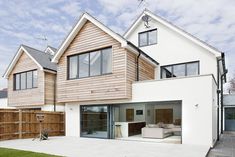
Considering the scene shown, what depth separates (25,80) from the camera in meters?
20.5

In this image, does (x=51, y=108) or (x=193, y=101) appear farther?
(x=51, y=108)

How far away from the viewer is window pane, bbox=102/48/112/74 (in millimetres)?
14000

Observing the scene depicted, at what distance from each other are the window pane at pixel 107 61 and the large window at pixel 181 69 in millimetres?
4592

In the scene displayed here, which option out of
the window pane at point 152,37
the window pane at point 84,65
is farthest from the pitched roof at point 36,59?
the window pane at point 152,37

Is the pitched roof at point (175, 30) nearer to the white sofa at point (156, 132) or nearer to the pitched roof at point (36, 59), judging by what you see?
the white sofa at point (156, 132)

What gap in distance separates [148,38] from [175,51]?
2.56 meters

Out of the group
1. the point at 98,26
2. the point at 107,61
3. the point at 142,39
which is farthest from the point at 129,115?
the point at 98,26

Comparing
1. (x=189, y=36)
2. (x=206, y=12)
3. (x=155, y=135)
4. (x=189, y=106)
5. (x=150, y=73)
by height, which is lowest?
(x=155, y=135)

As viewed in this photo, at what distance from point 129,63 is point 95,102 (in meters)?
3.49

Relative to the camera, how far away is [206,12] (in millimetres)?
14320

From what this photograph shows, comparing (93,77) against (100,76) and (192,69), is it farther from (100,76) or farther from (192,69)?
(192,69)

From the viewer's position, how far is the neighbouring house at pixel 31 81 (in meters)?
19.1

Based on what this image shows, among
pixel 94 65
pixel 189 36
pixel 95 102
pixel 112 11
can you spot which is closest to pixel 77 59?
pixel 94 65

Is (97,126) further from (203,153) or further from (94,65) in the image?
(203,153)
